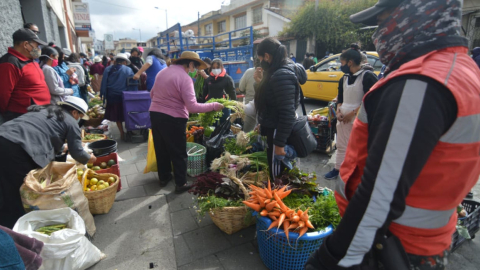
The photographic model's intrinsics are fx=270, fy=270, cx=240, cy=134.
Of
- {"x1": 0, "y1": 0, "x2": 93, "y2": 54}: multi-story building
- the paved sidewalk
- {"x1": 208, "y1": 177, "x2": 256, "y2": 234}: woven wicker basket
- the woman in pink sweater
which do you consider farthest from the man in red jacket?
{"x1": 208, "y1": 177, "x2": 256, "y2": 234}: woven wicker basket

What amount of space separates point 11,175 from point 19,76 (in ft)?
5.58

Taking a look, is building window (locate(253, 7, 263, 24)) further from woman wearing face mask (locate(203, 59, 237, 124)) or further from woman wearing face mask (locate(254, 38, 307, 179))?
woman wearing face mask (locate(254, 38, 307, 179))

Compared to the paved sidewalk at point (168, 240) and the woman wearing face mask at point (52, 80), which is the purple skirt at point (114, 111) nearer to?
the woman wearing face mask at point (52, 80)

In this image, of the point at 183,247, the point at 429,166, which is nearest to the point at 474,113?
the point at 429,166

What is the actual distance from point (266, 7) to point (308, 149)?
1034 inches

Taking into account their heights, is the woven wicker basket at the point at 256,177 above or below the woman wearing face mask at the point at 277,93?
below

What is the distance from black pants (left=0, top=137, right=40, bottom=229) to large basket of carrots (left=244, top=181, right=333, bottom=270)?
2.17 m

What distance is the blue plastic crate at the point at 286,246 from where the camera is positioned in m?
2.20

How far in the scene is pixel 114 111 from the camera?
6340mm

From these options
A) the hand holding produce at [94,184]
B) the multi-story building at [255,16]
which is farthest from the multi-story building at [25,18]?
the multi-story building at [255,16]

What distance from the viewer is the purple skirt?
632 cm

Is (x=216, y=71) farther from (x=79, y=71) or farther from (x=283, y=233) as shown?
(x=283, y=233)

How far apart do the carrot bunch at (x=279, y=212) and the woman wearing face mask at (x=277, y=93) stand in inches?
21.1

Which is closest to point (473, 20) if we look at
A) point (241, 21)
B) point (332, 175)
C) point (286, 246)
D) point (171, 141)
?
point (332, 175)
